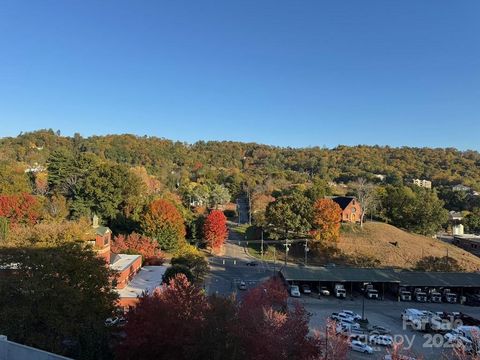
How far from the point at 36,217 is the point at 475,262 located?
190 ft

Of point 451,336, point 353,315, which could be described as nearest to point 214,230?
point 353,315

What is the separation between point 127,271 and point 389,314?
908 inches

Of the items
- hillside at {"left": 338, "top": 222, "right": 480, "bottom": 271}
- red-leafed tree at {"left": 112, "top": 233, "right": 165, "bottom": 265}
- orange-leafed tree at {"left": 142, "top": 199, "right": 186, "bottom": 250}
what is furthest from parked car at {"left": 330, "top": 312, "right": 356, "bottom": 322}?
orange-leafed tree at {"left": 142, "top": 199, "right": 186, "bottom": 250}

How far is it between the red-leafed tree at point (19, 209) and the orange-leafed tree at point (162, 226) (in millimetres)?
14494

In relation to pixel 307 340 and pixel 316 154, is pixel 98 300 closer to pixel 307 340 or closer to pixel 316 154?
pixel 307 340

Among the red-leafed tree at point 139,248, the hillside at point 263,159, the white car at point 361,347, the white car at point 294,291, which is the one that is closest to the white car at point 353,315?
the white car at point 294,291

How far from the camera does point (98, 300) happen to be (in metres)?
19.3

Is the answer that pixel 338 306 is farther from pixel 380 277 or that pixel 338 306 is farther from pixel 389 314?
pixel 380 277

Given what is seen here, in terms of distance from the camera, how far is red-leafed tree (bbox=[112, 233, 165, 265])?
41.9 metres

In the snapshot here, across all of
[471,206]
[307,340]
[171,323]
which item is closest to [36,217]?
[171,323]

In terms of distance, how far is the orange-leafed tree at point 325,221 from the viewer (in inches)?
2103

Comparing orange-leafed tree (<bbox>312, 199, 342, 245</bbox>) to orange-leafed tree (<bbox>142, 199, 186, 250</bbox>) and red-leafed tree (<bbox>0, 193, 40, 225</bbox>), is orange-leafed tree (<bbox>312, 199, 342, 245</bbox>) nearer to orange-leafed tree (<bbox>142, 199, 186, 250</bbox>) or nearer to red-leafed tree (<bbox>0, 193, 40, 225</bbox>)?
orange-leafed tree (<bbox>142, 199, 186, 250</bbox>)

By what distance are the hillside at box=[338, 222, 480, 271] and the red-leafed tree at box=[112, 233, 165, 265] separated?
26062mm

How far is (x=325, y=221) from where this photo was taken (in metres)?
53.5
